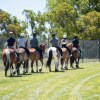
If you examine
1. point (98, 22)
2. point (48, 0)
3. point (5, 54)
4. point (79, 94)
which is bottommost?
point (79, 94)

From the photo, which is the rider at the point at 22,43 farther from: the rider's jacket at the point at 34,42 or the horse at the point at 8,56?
the horse at the point at 8,56

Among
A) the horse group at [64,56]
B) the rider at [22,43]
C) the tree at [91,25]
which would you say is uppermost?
the tree at [91,25]

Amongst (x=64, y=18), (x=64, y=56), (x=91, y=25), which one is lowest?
(x=64, y=56)

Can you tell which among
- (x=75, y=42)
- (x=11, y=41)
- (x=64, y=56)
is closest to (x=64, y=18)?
(x=75, y=42)

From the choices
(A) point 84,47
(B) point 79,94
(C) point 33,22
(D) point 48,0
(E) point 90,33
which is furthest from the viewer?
(C) point 33,22

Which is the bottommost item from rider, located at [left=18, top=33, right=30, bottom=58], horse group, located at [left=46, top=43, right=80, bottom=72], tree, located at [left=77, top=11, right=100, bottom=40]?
horse group, located at [left=46, top=43, right=80, bottom=72]

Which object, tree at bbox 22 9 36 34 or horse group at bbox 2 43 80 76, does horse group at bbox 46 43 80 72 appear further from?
tree at bbox 22 9 36 34

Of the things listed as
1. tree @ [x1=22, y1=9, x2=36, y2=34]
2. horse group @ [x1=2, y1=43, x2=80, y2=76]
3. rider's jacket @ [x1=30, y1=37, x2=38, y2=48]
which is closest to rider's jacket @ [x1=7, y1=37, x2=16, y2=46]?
horse group @ [x1=2, y1=43, x2=80, y2=76]

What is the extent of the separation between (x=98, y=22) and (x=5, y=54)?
37798 millimetres

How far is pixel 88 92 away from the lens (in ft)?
46.2

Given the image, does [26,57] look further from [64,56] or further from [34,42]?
[64,56]


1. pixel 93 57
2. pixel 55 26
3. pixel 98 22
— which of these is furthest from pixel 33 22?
pixel 93 57

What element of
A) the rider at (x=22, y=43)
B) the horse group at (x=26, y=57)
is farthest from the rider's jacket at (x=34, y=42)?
the rider at (x=22, y=43)

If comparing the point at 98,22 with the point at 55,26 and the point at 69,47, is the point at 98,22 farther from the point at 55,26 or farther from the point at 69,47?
the point at 69,47
